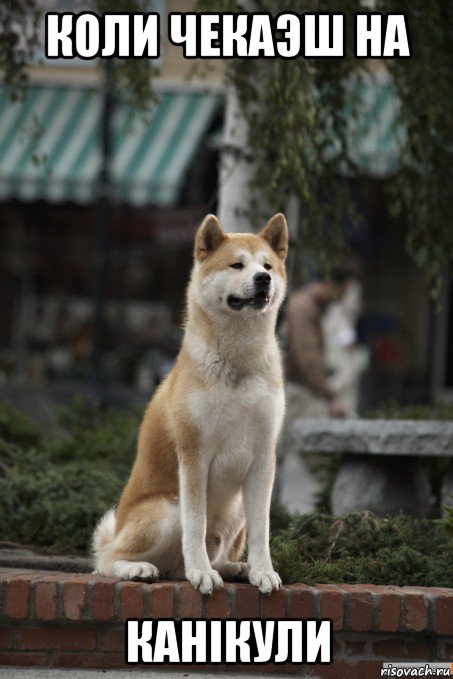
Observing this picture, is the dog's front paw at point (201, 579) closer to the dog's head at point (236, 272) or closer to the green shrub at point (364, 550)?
the green shrub at point (364, 550)

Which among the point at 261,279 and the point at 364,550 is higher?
the point at 261,279

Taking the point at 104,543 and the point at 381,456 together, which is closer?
the point at 104,543

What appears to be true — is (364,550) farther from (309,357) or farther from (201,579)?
(309,357)

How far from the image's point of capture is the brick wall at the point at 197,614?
4.30 metres

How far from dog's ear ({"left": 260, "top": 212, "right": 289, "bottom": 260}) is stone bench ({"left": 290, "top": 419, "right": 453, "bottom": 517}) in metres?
2.12

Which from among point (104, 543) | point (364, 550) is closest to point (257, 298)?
point (104, 543)

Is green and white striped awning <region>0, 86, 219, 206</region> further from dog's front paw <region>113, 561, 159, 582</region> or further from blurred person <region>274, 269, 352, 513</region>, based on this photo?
dog's front paw <region>113, 561, 159, 582</region>

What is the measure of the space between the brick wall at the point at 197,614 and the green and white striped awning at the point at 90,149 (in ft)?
30.5

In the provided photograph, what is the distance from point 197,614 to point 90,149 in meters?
10.4

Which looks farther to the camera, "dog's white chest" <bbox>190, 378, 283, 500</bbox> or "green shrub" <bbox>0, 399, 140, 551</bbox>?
"green shrub" <bbox>0, 399, 140, 551</bbox>

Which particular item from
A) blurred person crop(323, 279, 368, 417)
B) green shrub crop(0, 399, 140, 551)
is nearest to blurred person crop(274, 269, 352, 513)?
blurred person crop(323, 279, 368, 417)

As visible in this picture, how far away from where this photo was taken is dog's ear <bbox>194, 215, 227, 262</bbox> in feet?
14.0

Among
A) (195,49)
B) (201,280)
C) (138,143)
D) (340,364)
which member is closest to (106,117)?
(138,143)

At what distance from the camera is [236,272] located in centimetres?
418
